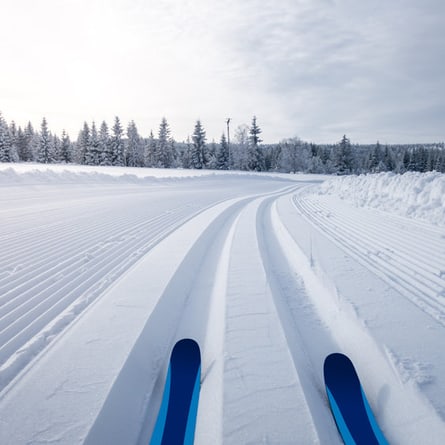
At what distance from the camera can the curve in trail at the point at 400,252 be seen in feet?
11.2

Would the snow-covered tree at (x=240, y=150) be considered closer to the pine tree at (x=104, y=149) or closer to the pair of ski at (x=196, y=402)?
the pine tree at (x=104, y=149)

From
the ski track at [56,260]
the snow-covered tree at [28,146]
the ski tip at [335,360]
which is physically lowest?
the ski tip at [335,360]

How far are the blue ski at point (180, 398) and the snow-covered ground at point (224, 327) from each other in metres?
0.08

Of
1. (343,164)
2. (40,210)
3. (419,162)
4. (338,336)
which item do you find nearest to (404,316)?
(338,336)

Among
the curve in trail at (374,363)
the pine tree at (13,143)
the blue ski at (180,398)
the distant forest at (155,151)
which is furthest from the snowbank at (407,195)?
the pine tree at (13,143)

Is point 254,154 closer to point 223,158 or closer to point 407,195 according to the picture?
point 223,158

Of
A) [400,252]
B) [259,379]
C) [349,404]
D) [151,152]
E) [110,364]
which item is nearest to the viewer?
[349,404]

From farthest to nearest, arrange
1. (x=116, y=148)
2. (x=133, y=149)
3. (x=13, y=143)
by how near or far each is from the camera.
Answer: (x=133, y=149) → (x=13, y=143) → (x=116, y=148)

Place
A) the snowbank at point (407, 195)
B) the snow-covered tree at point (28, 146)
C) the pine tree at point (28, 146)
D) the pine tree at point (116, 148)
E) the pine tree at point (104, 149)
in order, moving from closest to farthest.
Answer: the snowbank at point (407, 195)
the pine tree at point (104, 149)
the pine tree at point (116, 148)
the snow-covered tree at point (28, 146)
the pine tree at point (28, 146)

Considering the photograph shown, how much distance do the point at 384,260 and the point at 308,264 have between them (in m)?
1.31

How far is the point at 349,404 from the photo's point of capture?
200 cm

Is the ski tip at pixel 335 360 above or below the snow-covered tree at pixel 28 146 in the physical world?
below

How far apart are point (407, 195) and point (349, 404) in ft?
26.4

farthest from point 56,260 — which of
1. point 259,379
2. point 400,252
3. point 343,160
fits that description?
point 343,160
